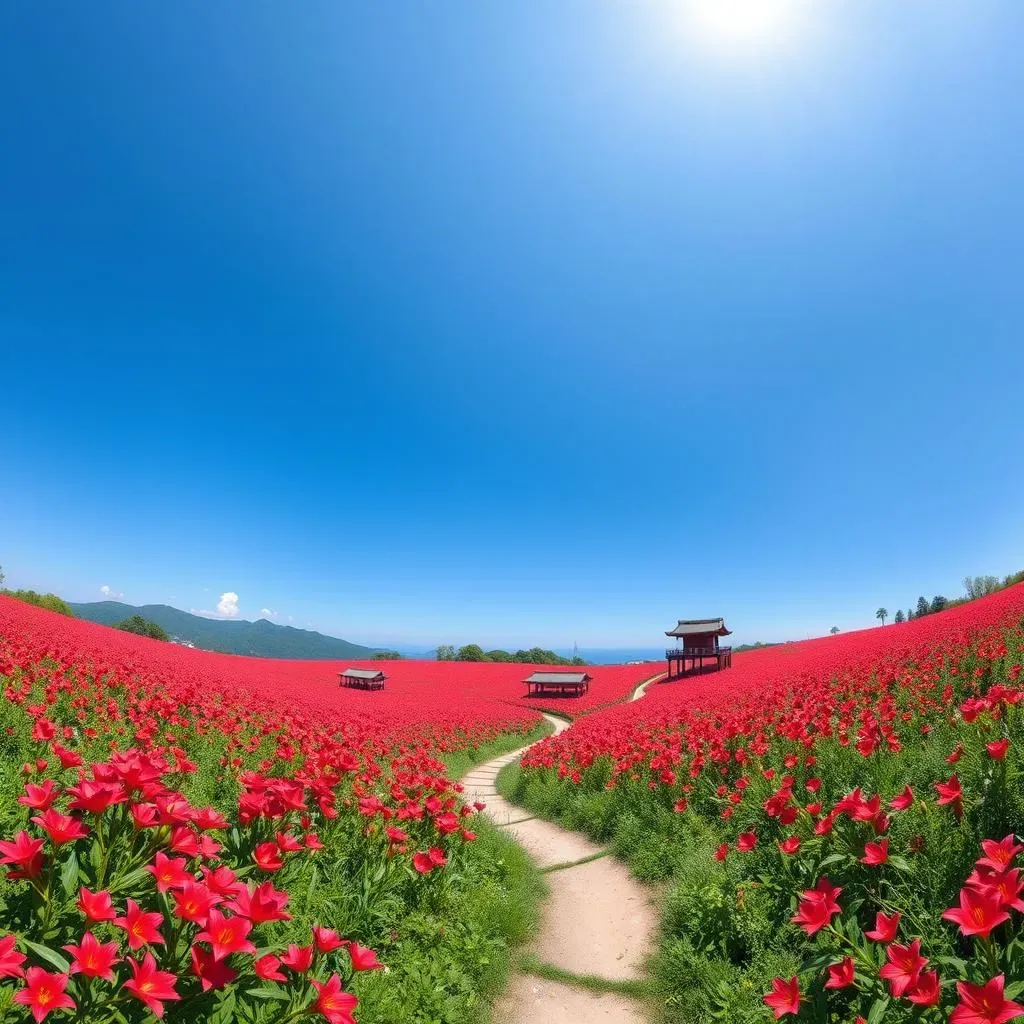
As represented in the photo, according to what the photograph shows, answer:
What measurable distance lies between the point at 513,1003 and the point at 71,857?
380cm

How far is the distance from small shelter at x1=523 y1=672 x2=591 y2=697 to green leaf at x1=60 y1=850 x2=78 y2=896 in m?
34.4

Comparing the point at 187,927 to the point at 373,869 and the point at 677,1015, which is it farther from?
the point at 677,1015

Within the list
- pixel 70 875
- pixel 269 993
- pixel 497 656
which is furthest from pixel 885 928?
pixel 497 656

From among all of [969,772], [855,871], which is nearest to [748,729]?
[969,772]

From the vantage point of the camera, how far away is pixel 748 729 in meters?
7.63

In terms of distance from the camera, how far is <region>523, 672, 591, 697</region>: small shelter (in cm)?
3599

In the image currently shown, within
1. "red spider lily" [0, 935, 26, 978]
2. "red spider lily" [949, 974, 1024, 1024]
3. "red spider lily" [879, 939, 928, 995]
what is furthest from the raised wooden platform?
"red spider lily" [0, 935, 26, 978]

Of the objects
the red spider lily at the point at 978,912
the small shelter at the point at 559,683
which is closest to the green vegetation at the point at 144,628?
the small shelter at the point at 559,683

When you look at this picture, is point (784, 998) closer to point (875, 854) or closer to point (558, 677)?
point (875, 854)

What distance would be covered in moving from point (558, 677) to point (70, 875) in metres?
35.8

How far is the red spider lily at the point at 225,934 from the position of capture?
2051 mm

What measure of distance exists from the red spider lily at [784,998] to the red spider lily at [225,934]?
2.67m

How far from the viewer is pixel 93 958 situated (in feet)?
6.36

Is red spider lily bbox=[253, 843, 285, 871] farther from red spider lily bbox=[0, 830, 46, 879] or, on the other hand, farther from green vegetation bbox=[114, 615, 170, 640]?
green vegetation bbox=[114, 615, 170, 640]
